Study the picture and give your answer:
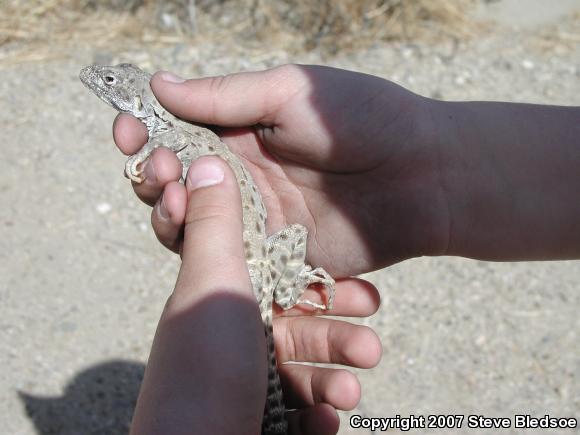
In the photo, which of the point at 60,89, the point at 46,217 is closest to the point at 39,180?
the point at 46,217

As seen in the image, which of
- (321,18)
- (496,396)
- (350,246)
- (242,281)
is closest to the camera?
(242,281)

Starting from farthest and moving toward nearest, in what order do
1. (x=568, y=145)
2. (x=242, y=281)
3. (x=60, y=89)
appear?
(x=60, y=89) → (x=568, y=145) → (x=242, y=281)

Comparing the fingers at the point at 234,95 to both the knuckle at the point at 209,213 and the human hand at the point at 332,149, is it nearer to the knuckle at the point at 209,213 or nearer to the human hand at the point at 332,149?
the human hand at the point at 332,149

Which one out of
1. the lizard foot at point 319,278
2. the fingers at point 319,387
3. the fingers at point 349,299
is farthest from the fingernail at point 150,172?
the fingers at point 319,387

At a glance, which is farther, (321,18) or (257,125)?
(321,18)

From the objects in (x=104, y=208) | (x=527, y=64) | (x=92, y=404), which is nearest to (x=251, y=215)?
(x=92, y=404)

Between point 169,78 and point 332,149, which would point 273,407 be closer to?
point 332,149

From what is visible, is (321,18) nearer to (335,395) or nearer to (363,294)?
(363,294)
